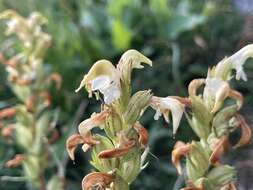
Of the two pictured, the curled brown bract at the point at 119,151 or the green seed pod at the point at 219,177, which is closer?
the curled brown bract at the point at 119,151

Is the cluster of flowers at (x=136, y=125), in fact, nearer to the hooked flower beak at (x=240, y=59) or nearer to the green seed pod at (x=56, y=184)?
the hooked flower beak at (x=240, y=59)

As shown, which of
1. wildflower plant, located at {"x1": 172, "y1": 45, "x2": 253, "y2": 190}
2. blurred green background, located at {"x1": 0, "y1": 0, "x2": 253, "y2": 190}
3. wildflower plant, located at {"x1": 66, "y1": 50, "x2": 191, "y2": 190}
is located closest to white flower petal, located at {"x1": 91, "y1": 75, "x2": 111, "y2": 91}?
wildflower plant, located at {"x1": 66, "y1": 50, "x2": 191, "y2": 190}

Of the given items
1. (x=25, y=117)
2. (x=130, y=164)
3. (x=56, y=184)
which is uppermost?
(x=130, y=164)

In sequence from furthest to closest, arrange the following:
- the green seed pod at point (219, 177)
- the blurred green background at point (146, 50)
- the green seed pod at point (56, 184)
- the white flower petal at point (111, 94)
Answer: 1. the blurred green background at point (146, 50)
2. the green seed pod at point (56, 184)
3. the green seed pod at point (219, 177)
4. the white flower petal at point (111, 94)

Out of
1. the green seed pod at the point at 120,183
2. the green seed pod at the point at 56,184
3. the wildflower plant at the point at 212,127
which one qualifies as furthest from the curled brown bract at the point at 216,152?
the green seed pod at the point at 56,184

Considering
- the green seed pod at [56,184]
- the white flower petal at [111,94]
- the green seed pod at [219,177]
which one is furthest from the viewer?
the green seed pod at [56,184]

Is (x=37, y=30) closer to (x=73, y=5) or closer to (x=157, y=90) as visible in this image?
(x=157, y=90)

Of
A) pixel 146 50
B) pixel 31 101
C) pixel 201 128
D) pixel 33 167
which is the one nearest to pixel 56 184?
pixel 33 167

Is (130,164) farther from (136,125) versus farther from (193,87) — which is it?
(193,87)

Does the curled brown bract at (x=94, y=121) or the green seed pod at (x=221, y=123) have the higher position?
the curled brown bract at (x=94, y=121)

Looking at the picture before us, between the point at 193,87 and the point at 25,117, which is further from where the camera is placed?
the point at 25,117
